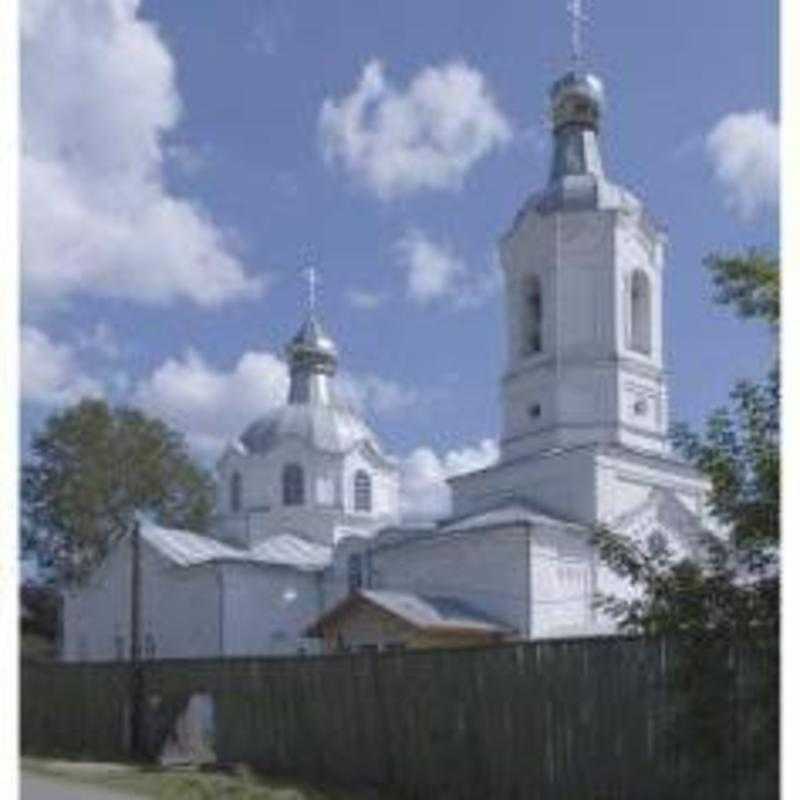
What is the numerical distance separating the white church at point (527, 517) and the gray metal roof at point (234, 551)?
92 millimetres

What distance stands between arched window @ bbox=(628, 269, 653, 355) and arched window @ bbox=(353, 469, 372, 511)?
12.5 metres

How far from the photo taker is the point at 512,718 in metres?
13.0

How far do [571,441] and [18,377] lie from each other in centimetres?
3122

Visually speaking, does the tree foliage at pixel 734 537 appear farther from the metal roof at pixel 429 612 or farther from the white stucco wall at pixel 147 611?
the white stucco wall at pixel 147 611

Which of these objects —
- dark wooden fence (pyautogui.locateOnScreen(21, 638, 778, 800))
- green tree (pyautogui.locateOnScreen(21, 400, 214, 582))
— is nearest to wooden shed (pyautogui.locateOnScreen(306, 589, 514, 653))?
dark wooden fence (pyautogui.locateOnScreen(21, 638, 778, 800))

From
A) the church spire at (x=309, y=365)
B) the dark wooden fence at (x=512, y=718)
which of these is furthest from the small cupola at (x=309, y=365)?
the dark wooden fence at (x=512, y=718)

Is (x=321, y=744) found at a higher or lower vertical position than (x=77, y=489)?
lower

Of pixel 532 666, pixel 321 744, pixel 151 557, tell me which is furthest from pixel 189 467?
pixel 532 666

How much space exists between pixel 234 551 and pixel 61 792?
87.4 ft

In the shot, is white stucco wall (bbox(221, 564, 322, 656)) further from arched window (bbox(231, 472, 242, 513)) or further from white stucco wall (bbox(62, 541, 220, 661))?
arched window (bbox(231, 472, 242, 513))

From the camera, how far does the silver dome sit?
148ft

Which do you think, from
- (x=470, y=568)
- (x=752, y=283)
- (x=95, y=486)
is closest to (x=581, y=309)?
(x=470, y=568)

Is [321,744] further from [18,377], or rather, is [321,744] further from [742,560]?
[18,377]
